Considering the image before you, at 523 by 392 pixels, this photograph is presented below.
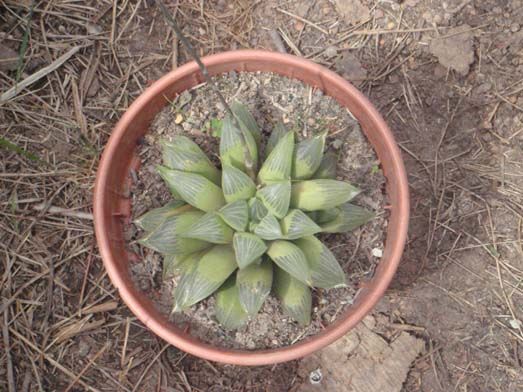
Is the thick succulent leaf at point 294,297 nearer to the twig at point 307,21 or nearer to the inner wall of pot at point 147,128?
the inner wall of pot at point 147,128

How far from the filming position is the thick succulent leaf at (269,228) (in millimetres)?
1187

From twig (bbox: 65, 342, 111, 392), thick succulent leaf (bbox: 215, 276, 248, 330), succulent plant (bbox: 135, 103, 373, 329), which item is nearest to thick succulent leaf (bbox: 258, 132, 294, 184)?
succulent plant (bbox: 135, 103, 373, 329)

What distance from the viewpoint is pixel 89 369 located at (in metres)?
1.76

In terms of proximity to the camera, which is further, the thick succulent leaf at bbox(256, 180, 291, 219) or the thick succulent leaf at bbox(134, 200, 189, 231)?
the thick succulent leaf at bbox(134, 200, 189, 231)

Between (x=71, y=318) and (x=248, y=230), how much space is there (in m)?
0.87

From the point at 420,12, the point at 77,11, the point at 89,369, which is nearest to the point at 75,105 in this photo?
the point at 77,11

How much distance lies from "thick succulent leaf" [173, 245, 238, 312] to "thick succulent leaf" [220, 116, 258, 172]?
0.73 feet

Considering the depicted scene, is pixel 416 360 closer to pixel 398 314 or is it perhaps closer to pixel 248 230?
pixel 398 314

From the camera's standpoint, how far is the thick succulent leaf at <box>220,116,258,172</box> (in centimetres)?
128

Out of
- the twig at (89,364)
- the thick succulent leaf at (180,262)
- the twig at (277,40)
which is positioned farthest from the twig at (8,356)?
the twig at (277,40)

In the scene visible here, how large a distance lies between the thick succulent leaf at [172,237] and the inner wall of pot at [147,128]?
0.26 meters

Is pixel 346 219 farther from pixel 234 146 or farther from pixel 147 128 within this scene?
pixel 147 128

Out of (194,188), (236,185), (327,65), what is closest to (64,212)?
(194,188)

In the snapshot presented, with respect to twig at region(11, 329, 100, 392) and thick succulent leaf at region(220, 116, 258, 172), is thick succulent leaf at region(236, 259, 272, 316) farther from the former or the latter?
twig at region(11, 329, 100, 392)
